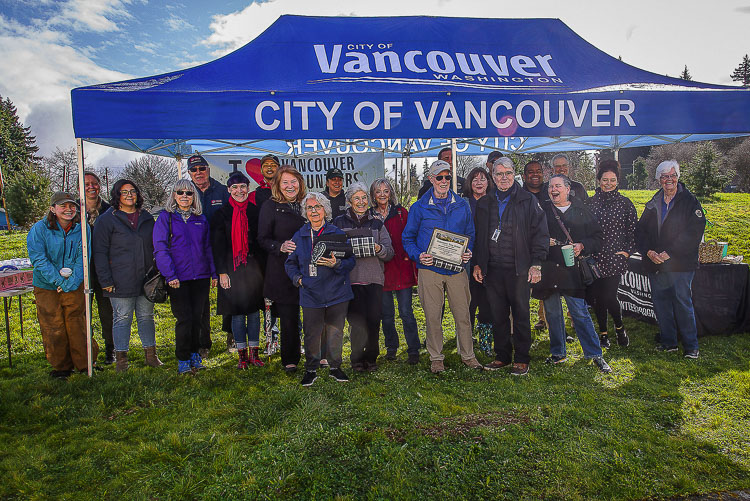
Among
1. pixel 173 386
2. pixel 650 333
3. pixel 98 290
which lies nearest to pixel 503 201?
pixel 650 333

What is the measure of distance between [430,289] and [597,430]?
6.10 feet

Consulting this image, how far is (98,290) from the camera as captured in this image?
490 cm

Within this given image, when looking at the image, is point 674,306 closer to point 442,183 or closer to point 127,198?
point 442,183

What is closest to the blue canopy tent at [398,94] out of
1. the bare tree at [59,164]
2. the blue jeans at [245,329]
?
the blue jeans at [245,329]

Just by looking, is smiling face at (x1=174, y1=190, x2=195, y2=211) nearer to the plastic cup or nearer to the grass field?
the grass field

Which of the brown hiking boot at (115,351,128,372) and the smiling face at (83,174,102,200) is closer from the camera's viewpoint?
the brown hiking boot at (115,351,128,372)

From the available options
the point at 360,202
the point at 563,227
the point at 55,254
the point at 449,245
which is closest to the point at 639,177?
the point at 563,227

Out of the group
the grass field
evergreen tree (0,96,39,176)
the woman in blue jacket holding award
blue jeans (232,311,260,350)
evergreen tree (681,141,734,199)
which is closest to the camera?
the grass field

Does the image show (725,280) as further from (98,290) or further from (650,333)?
(98,290)

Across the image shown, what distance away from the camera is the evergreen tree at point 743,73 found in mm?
50594

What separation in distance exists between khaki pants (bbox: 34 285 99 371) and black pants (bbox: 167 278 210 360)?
3.30 ft

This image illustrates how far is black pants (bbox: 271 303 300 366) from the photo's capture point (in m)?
4.38

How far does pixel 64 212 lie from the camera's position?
4402 mm

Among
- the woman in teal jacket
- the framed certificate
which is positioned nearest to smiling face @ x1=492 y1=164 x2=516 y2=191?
the framed certificate
